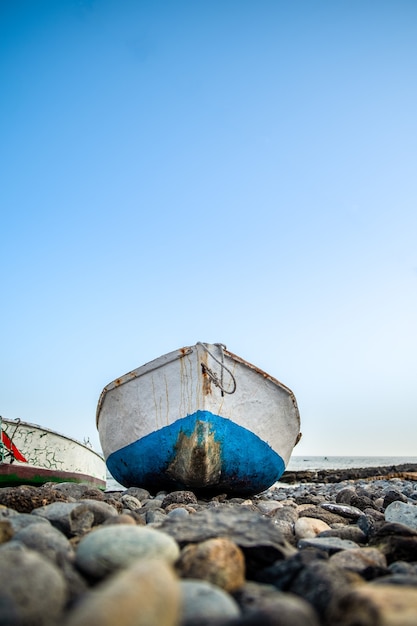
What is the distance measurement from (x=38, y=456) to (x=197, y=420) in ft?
19.0

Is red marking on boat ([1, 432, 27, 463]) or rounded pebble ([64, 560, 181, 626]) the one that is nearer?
rounded pebble ([64, 560, 181, 626])

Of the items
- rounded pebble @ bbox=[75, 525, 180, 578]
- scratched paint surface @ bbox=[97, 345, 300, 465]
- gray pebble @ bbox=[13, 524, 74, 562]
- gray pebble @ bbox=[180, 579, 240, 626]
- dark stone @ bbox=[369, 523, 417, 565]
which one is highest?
scratched paint surface @ bbox=[97, 345, 300, 465]

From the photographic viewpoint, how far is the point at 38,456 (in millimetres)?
10016

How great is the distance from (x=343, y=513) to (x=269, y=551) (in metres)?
2.30

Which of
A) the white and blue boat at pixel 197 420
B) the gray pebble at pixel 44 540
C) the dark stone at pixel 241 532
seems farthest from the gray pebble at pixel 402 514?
the white and blue boat at pixel 197 420

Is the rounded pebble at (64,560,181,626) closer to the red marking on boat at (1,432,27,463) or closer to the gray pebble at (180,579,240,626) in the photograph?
the gray pebble at (180,579,240,626)


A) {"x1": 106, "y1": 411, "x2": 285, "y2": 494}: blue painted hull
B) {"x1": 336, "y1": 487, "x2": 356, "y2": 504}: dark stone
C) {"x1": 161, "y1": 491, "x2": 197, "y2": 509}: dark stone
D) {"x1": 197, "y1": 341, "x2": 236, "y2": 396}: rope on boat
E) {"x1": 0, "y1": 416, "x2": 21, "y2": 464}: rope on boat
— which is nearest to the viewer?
{"x1": 161, "y1": 491, "x2": 197, "y2": 509}: dark stone

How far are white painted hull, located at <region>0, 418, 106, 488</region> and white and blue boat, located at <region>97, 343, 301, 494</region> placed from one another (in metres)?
3.39

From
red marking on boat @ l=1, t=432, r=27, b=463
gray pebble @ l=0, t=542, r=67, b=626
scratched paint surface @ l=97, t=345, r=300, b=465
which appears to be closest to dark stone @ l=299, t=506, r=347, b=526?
scratched paint surface @ l=97, t=345, r=300, b=465

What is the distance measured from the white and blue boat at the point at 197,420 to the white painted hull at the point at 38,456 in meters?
3.39

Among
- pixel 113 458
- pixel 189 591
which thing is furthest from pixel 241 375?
pixel 189 591

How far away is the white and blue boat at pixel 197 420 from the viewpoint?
19.5 feet

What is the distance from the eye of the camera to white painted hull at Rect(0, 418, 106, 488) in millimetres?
9070

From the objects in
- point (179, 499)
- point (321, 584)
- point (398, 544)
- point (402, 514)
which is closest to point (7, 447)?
point (179, 499)
